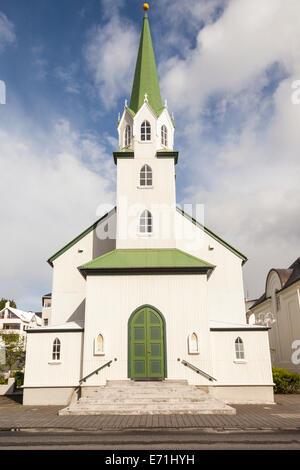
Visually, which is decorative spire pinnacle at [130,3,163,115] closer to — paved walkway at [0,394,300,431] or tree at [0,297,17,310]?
paved walkway at [0,394,300,431]

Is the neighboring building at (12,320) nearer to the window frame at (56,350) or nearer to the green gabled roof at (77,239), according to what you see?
the green gabled roof at (77,239)

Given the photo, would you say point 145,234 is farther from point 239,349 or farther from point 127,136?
point 239,349

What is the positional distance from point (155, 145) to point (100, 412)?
15092mm

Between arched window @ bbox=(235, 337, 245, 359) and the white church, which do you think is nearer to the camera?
the white church

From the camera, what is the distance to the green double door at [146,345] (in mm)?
17267

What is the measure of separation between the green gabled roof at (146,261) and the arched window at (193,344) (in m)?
3.25

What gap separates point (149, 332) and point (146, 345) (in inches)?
24.2

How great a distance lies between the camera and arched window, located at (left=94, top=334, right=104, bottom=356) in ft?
57.5

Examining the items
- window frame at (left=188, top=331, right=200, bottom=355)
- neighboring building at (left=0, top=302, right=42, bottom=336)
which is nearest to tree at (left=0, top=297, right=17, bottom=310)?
neighboring building at (left=0, top=302, right=42, bottom=336)

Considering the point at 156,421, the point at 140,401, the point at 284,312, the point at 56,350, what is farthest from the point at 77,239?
the point at 284,312

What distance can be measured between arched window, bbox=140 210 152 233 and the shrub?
11027mm

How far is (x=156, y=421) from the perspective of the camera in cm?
1220

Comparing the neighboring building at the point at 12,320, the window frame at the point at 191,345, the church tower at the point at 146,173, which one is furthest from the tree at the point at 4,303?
the window frame at the point at 191,345
